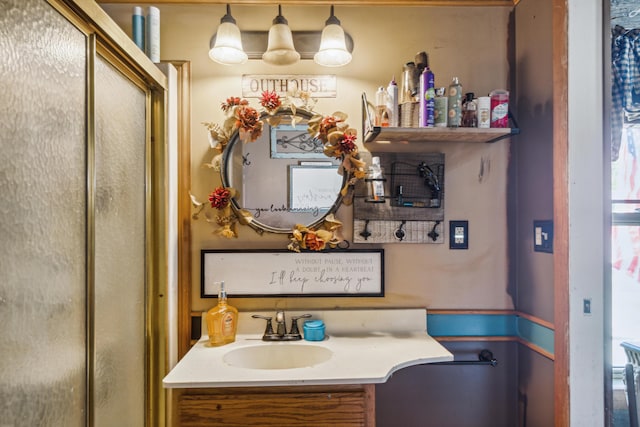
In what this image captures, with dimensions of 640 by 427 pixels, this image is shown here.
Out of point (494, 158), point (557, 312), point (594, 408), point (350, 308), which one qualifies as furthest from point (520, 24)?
point (594, 408)

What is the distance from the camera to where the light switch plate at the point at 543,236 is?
152 centimetres

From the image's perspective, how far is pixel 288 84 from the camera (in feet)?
5.73

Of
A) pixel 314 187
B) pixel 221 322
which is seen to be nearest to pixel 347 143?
pixel 314 187

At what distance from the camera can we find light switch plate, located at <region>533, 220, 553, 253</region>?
59.9 inches

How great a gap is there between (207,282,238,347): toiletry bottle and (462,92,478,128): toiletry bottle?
1271mm

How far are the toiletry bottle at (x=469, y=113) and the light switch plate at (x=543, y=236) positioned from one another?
504 millimetres

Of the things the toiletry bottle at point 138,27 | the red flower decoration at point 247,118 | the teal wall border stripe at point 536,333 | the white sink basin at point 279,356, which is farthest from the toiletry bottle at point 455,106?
the toiletry bottle at point 138,27

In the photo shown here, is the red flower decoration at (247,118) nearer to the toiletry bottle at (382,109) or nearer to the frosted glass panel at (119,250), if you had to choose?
the frosted glass panel at (119,250)

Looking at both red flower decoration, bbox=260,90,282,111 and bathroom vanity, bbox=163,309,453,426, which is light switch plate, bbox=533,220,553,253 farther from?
red flower decoration, bbox=260,90,282,111

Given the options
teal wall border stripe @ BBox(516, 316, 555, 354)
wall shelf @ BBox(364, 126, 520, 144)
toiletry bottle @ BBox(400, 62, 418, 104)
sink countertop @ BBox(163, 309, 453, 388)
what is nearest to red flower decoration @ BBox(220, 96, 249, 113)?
wall shelf @ BBox(364, 126, 520, 144)

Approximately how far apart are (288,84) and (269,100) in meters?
0.16

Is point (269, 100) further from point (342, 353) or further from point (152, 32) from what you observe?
point (342, 353)

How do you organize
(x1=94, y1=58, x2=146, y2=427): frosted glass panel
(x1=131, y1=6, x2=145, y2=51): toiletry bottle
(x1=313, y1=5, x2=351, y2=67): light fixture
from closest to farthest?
(x1=94, y1=58, x2=146, y2=427): frosted glass panel, (x1=131, y1=6, x2=145, y2=51): toiletry bottle, (x1=313, y1=5, x2=351, y2=67): light fixture

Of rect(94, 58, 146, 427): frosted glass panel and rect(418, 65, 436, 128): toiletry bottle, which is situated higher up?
rect(418, 65, 436, 128): toiletry bottle
